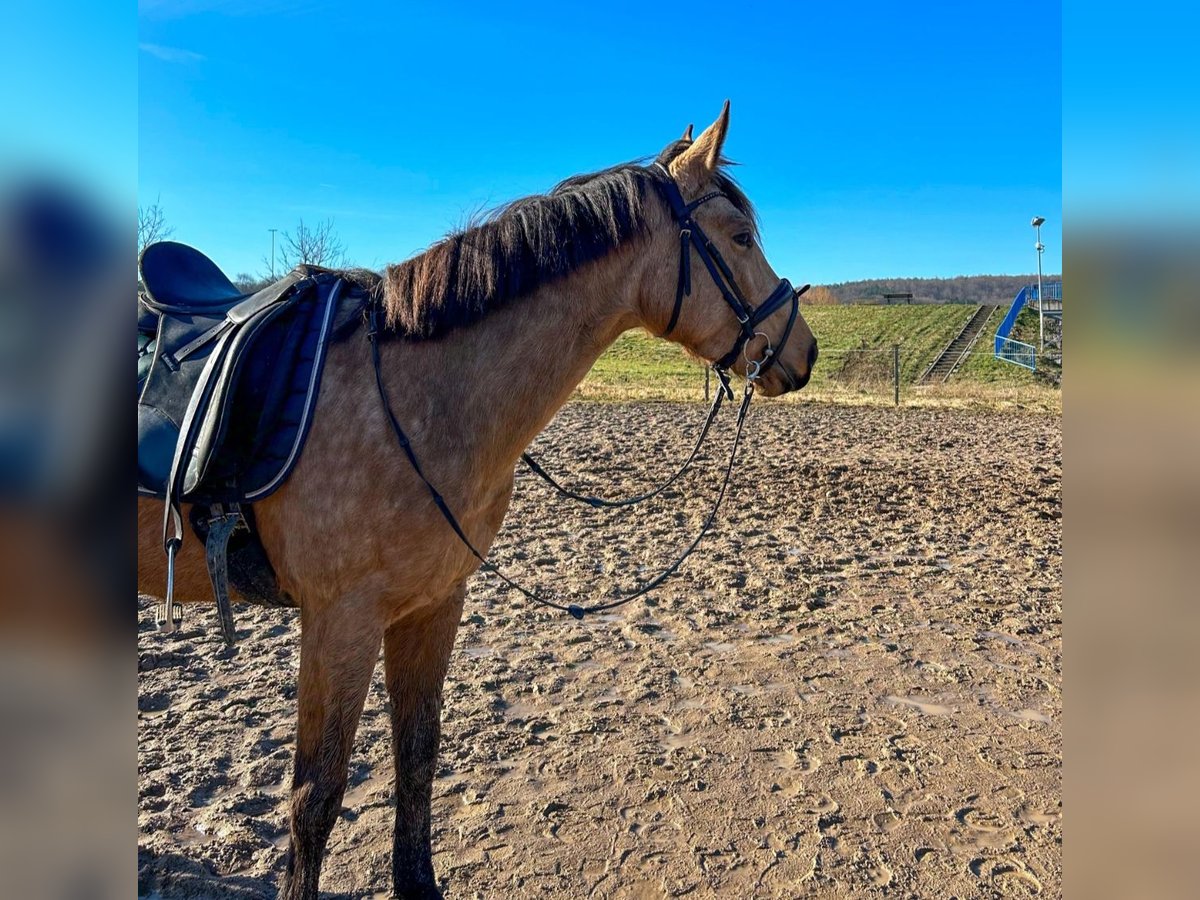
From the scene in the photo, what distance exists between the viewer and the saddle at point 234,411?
2.18 metres

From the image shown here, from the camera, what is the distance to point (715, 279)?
234cm

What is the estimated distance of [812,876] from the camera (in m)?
2.63

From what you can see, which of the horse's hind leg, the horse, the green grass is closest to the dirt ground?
the horse's hind leg

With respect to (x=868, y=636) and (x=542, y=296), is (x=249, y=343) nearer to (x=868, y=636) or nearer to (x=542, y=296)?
(x=542, y=296)

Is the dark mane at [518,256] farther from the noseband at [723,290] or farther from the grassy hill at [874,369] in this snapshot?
the grassy hill at [874,369]

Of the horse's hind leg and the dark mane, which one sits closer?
the horse's hind leg

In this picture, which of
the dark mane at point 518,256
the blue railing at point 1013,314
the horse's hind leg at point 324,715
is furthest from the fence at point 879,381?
the horse's hind leg at point 324,715

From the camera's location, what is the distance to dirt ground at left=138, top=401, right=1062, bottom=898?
106 inches

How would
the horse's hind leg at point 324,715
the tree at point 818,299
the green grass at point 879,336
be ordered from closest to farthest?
the horse's hind leg at point 324,715 → the green grass at point 879,336 → the tree at point 818,299

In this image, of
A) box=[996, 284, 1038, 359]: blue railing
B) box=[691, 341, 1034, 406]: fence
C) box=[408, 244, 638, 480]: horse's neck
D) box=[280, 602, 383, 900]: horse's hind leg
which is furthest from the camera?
box=[996, 284, 1038, 359]: blue railing

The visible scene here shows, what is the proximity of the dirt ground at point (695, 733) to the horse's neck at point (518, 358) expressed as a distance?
5.40 ft

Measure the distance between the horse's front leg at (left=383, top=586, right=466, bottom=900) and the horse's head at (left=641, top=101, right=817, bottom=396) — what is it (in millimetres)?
1246

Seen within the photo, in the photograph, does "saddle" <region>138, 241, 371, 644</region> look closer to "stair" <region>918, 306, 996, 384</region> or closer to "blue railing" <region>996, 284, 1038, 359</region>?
"stair" <region>918, 306, 996, 384</region>

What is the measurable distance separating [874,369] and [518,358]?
23.0m
